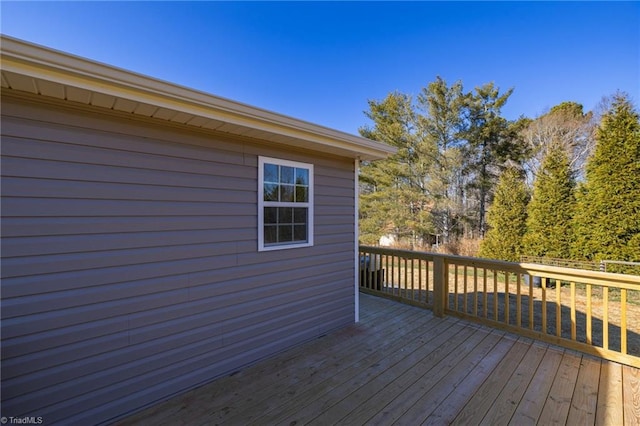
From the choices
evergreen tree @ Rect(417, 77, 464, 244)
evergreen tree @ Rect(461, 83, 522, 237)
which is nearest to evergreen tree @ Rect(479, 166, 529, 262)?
evergreen tree @ Rect(417, 77, 464, 244)

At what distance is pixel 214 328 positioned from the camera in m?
Result: 2.53

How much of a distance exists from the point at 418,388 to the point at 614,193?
29.4ft

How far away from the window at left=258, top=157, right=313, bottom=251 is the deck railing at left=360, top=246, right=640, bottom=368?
201 cm

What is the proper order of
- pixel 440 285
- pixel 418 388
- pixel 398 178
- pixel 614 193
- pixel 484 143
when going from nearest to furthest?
pixel 418 388
pixel 440 285
pixel 614 193
pixel 484 143
pixel 398 178

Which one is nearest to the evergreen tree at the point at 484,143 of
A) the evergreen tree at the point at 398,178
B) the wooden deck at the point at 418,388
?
the evergreen tree at the point at 398,178

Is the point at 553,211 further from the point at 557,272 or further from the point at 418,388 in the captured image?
the point at 418,388

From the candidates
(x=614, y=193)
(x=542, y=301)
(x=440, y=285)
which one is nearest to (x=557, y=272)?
(x=542, y=301)

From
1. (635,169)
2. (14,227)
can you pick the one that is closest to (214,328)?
(14,227)

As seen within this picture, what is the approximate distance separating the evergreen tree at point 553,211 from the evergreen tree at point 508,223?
0.53 m

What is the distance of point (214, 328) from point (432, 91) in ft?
46.7

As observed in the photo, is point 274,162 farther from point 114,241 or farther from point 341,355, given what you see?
point 341,355

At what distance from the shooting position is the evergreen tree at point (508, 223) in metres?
9.59

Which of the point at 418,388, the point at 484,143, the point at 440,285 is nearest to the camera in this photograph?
the point at 418,388

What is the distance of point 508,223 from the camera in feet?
32.0
